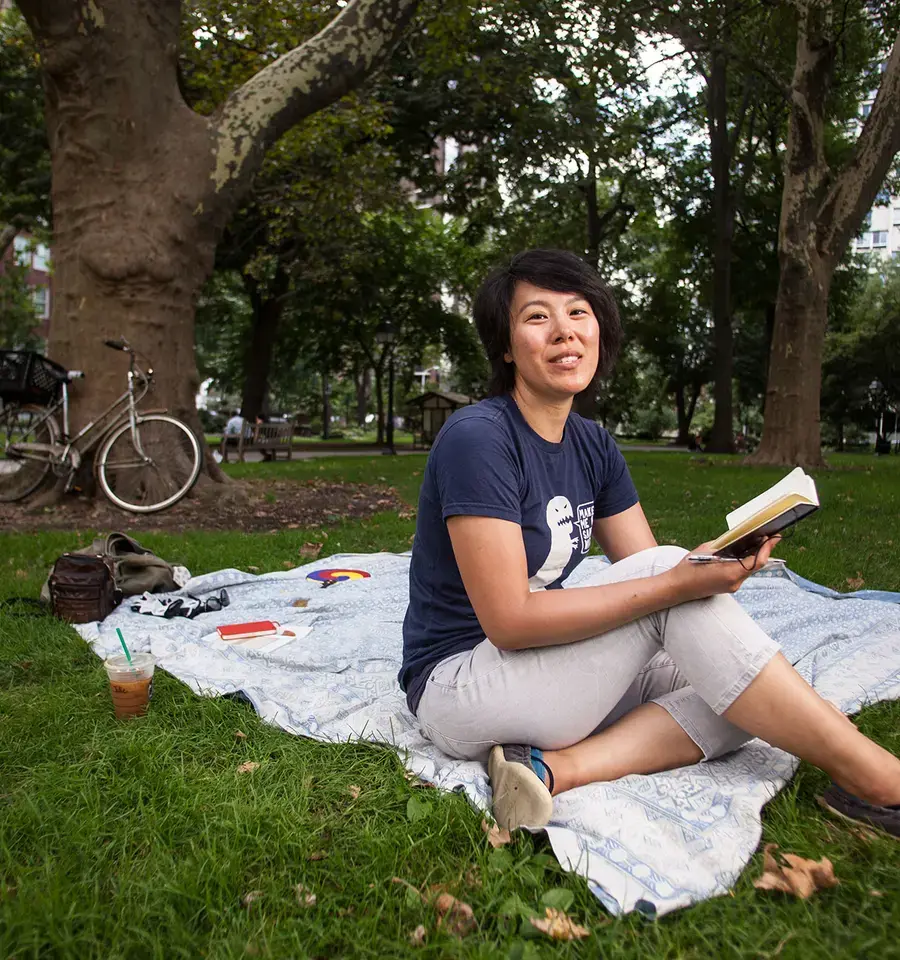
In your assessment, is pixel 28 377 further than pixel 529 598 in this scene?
Yes

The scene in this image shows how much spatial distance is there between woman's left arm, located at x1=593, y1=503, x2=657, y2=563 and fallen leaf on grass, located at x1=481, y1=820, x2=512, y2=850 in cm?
103

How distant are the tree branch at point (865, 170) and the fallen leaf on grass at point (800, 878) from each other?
13357mm

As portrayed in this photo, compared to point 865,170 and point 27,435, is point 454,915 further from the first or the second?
point 865,170

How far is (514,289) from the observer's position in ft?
8.34

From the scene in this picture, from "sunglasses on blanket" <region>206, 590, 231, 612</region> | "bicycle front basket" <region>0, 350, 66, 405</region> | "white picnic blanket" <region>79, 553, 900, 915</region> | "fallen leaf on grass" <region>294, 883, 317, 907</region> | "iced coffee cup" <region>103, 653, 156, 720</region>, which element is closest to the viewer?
"fallen leaf on grass" <region>294, 883, 317, 907</region>

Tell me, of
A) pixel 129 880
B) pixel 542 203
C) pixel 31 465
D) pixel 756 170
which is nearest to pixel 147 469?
pixel 31 465

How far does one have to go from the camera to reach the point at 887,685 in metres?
3.23

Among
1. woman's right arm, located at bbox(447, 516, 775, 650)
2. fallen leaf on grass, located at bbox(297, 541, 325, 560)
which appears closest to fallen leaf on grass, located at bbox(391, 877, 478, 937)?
woman's right arm, located at bbox(447, 516, 775, 650)

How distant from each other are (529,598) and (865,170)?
1344 cm

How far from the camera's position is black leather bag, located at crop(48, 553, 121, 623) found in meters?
4.23

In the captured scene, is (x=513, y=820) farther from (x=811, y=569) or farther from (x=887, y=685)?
(x=811, y=569)

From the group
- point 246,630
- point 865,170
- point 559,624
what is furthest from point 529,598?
point 865,170

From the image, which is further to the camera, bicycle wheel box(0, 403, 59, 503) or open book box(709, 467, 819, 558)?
bicycle wheel box(0, 403, 59, 503)

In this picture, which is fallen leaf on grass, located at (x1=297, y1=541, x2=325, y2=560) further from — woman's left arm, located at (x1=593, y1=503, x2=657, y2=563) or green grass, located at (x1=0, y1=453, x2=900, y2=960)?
woman's left arm, located at (x1=593, y1=503, x2=657, y2=563)
